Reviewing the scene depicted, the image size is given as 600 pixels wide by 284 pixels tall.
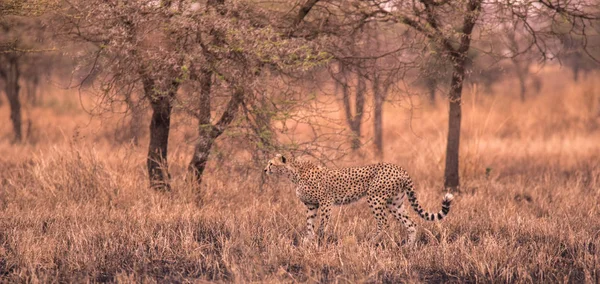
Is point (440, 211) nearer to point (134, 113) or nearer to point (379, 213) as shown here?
point (379, 213)

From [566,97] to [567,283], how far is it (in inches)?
680

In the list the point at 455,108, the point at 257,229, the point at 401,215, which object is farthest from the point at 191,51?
the point at 455,108

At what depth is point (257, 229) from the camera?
7.42 metres

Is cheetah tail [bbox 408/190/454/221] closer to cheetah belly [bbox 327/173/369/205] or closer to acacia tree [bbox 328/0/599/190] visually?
cheetah belly [bbox 327/173/369/205]

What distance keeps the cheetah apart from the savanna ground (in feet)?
0.74

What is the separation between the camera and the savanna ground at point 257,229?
5.92 metres

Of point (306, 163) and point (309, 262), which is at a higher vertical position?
point (306, 163)

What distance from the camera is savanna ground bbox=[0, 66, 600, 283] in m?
5.92

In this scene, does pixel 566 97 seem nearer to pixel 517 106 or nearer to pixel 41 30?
pixel 517 106

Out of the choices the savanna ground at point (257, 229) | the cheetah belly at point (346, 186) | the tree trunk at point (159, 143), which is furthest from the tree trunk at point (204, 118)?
the cheetah belly at point (346, 186)

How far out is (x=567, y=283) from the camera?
221 inches

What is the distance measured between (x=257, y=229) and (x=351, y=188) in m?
1.09

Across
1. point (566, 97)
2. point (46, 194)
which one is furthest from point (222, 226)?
point (566, 97)

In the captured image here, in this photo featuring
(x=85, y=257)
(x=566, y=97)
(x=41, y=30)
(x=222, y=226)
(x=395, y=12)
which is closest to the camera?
(x=85, y=257)
